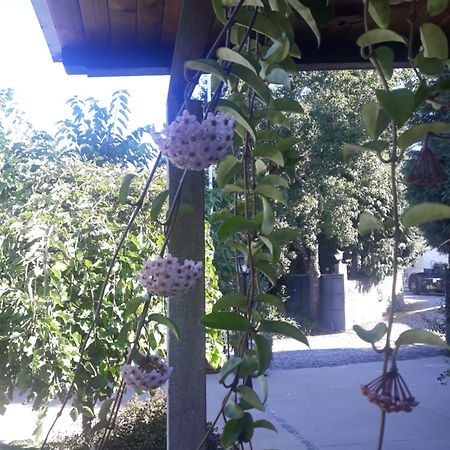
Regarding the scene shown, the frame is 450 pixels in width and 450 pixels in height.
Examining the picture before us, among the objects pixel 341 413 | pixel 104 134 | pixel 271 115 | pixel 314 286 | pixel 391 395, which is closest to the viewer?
pixel 391 395

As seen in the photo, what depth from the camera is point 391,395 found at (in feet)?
1.94

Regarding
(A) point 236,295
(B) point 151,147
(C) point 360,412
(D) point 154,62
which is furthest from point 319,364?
(A) point 236,295

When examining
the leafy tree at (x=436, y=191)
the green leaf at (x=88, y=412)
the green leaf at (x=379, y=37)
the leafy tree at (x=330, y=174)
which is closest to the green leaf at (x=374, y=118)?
the green leaf at (x=379, y=37)

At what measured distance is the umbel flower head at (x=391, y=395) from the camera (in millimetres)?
587

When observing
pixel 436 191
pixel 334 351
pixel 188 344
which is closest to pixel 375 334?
pixel 188 344

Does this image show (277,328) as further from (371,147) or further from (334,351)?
(334,351)

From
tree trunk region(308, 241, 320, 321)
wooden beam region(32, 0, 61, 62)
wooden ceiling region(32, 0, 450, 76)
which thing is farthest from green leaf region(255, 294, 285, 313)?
tree trunk region(308, 241, 320, 321)

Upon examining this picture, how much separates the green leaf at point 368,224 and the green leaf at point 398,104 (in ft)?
0.34

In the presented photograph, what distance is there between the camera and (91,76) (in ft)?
A: 7.44

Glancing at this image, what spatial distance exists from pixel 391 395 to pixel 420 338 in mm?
77

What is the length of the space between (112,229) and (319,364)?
6.01 metres

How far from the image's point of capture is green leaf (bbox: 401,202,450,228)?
67 cm

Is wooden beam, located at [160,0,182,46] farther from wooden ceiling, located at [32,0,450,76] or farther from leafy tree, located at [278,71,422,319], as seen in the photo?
leafy tree, located at [278,71,422,319]

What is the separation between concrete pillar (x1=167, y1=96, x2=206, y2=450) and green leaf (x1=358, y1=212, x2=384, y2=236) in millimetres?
1061
